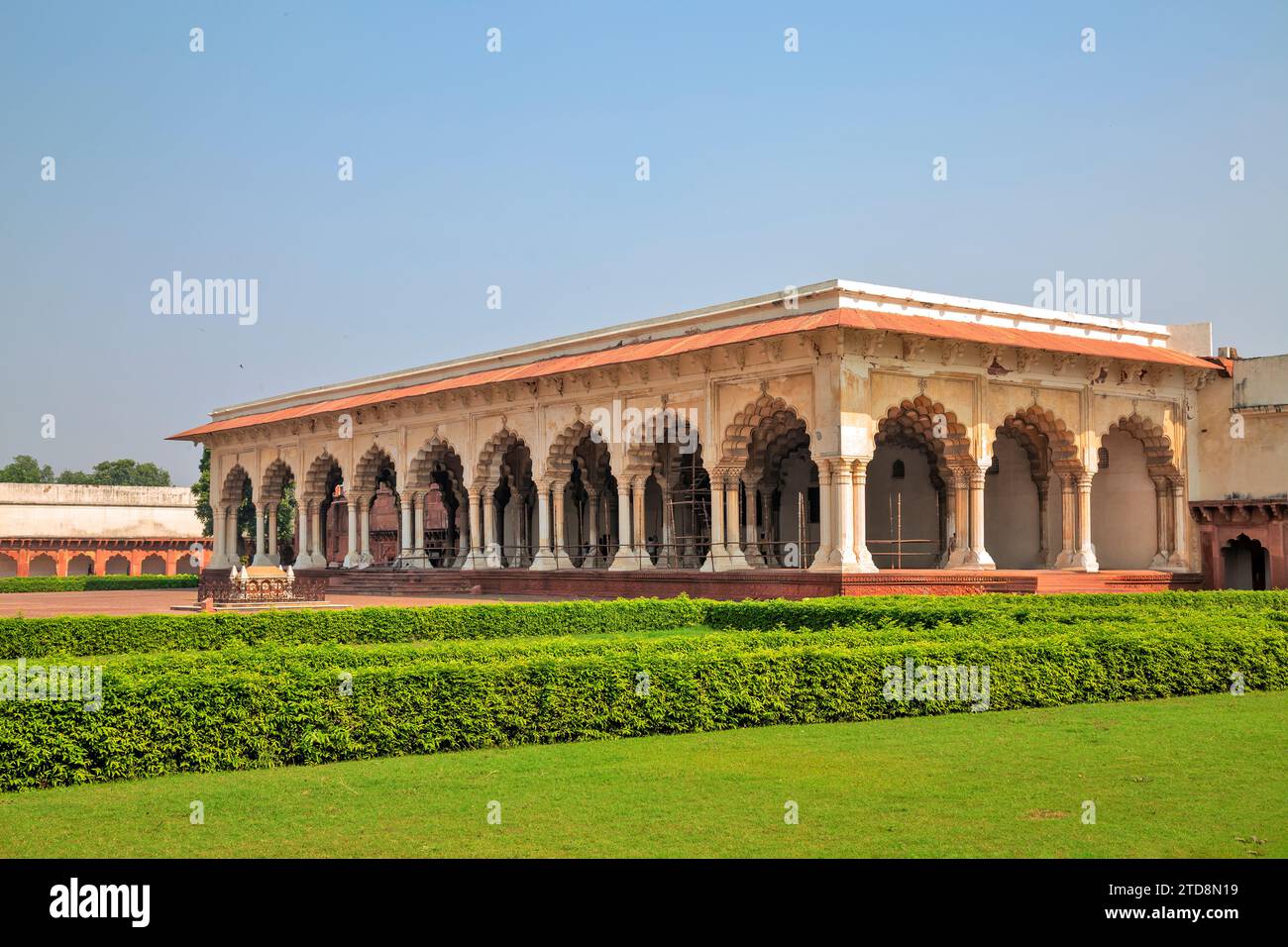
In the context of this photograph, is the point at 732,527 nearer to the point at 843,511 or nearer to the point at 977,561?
the point at 843,511

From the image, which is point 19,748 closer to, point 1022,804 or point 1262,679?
point 1022,804

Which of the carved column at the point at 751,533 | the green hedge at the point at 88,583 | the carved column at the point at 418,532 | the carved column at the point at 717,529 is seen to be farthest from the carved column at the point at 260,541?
the carved column at the point at 717,529

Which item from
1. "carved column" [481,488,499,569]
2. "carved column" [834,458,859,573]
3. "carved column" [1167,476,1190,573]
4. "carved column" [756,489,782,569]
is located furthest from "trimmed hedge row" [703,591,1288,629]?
"carved column" [481,488,499,569]

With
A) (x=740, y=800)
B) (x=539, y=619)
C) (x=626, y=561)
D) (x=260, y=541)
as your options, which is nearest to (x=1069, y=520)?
(x=626, y=561)

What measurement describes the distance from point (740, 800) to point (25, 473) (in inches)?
4124

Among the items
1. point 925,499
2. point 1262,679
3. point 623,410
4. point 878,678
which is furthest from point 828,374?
point 878,678

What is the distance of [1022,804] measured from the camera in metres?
6.38

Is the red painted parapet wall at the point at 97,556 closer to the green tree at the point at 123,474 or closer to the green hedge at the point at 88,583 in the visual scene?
the green hedge at the point at 88,583

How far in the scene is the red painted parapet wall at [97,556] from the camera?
164 feet

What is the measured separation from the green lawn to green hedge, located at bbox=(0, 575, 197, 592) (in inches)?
1210

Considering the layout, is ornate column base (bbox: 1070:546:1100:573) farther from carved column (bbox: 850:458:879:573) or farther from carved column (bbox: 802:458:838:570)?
carved column (bbox: 802:458:838:570)

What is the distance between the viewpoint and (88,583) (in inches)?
1524

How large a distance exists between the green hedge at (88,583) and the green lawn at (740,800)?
30.7 metres
